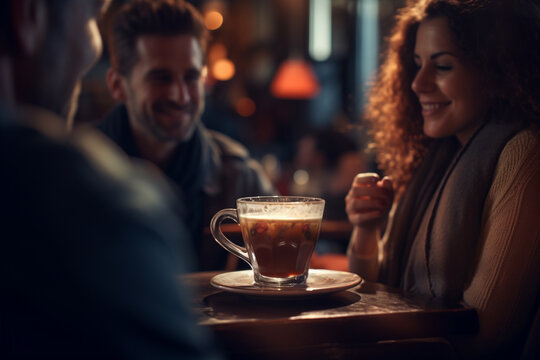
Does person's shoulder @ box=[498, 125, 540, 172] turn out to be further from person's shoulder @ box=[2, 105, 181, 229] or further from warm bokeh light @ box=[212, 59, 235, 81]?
warm bokeh light @ box=[212, 59, 235, 81]

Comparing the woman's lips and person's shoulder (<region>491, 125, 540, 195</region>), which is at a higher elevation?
the woman's lips

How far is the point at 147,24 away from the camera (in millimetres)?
2551

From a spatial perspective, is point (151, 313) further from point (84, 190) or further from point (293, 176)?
point (293, 176)

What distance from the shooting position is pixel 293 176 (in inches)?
226

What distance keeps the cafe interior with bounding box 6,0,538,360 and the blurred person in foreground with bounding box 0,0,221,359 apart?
0.50 m

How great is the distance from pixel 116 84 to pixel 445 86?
1.67 meters

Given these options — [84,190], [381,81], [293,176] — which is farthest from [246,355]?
[293,176]

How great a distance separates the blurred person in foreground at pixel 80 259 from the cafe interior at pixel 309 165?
50 cm

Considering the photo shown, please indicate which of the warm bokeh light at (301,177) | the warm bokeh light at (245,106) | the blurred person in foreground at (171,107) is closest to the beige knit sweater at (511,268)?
the blurred person in foreground at (171,107)

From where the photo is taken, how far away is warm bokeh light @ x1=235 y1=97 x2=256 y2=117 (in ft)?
36.8

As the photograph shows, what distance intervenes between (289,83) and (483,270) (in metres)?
5.79

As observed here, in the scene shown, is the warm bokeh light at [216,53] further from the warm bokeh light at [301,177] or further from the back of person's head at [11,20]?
the back of person's head at [11,20]

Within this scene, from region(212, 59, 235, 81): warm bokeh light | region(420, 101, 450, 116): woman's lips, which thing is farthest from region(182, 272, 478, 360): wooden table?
region(212, 59, 235, 81): warm bokeh light

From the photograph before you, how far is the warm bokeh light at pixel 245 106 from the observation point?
11219 millimetres
